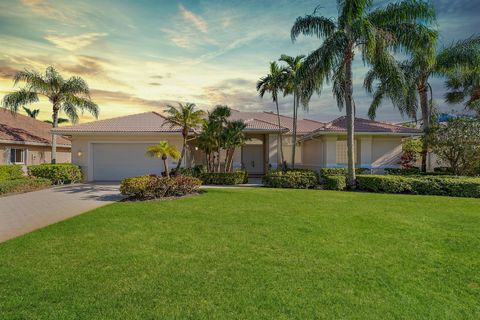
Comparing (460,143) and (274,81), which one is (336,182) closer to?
(460,143)

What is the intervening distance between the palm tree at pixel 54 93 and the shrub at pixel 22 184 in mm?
5068

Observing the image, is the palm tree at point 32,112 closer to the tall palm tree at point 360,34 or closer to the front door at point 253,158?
the front door at point 253,158

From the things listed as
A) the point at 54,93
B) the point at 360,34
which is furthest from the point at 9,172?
the point at 360,34

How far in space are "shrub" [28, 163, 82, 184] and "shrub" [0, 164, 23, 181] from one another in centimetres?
99

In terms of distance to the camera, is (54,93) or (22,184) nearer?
(22,184)

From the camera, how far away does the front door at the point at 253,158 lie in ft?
92.0

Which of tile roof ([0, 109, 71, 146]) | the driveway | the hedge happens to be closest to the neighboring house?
tile roof ([0, 109, 71, 146])

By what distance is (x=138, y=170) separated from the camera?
69.2ft

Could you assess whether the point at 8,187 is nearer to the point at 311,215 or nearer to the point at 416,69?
the point at 311,215

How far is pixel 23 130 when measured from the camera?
2470 centimetres

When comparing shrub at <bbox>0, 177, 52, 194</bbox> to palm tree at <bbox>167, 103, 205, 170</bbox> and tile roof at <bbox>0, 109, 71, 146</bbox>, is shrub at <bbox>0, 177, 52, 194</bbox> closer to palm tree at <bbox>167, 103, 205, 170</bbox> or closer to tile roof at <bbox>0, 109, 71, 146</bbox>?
tile roof at <bbox>0, 109, 71, 146</bbox>

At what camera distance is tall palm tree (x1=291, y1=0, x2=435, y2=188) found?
15.3 meters

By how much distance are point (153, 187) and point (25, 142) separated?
16159 millimetres

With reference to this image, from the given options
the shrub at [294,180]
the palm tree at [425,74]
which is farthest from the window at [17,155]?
the palm tree at [425,74]
